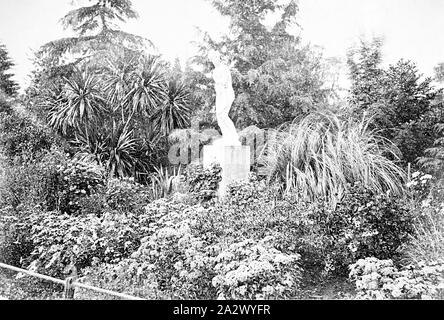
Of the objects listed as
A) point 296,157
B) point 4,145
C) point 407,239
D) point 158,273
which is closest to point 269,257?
point 158,273

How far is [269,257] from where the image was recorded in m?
3.43

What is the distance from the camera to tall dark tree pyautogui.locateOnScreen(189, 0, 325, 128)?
32.7 ft

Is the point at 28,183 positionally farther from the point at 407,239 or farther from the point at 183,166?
the point at 407,239

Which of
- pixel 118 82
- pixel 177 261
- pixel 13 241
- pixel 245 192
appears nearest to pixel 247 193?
pixel 245 192

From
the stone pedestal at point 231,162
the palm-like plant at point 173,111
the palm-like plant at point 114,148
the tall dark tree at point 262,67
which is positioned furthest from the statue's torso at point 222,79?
the tall dark tree at point 262,67

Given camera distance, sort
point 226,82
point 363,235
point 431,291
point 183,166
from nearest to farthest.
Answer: point 431,291
point 363,235
point 226,82
point 183,166

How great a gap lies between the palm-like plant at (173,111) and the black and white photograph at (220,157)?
5 cm

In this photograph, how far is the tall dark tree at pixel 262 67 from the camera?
996cm

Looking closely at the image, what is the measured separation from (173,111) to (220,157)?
3359 millimetres

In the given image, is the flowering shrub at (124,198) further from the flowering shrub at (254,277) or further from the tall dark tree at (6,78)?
the tall dark tree at (6,78)

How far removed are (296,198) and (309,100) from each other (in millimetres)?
4872

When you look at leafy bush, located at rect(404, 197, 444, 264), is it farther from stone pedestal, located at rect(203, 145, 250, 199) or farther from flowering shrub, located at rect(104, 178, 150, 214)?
flowering shrub, located at rect(104, 178, 150, 214)

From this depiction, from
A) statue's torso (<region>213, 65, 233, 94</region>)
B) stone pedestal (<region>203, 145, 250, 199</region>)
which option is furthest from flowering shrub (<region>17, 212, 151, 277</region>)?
statue's torso (<region>213, 65, 233, 94</region>)

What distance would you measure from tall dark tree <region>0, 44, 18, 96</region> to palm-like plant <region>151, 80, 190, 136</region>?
2.99 m
